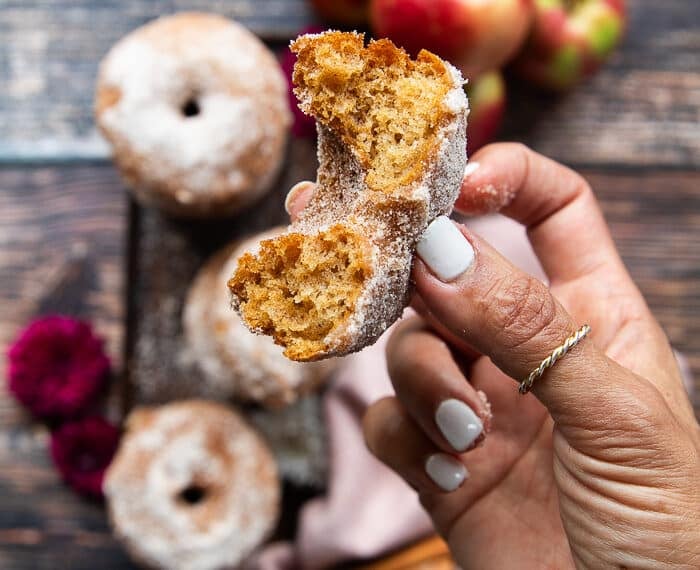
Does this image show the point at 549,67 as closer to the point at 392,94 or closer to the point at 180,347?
the point at 392,94

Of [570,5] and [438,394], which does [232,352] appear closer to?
[438,394]

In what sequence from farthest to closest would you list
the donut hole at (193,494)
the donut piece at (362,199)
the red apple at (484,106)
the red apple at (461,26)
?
the donut hole at (193,494) < the red apple at (484,106) < the red apple at (461,26) < the donut piece at (362,199)

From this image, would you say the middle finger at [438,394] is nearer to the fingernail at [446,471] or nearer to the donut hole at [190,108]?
the fingernail at [446,471]

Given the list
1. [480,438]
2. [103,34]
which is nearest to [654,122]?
[480,438]

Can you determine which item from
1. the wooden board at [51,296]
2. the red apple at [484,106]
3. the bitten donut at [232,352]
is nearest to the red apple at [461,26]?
the red apple at [484,106]

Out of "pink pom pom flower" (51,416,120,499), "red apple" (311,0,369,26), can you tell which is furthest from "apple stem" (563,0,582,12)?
"pink pom pom flower" (51,416,120,499)
